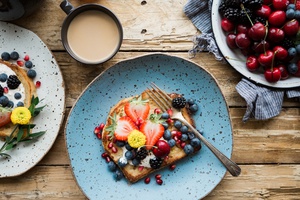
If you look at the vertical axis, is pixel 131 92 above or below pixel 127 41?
below

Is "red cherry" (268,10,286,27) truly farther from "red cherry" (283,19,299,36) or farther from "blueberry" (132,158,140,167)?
"blueberry" (132,158,140,167)

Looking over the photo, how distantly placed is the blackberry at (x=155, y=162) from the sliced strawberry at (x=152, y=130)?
5 cm

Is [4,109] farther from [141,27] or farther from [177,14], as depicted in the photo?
[177,14]

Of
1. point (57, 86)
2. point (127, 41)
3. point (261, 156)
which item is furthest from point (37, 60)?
point (261, 156)

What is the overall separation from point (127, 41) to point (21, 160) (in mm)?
648

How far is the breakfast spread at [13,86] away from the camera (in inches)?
77.3

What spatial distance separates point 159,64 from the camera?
78.8 inches

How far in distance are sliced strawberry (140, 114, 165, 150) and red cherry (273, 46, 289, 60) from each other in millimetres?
526

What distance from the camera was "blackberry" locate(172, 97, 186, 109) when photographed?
6.34 feet

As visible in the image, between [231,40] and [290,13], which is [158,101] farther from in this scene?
[290,13]

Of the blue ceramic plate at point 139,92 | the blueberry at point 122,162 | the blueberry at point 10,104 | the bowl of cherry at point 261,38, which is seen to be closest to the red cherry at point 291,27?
the bowl of cherry at point 261,38

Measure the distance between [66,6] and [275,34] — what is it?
0.81 m

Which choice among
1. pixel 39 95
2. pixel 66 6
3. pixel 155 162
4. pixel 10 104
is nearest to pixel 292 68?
pixel 155 162

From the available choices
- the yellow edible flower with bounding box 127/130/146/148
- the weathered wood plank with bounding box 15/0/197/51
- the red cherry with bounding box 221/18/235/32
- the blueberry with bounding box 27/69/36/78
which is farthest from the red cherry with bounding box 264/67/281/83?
the blueberry with bounding box 27/69/36/78
